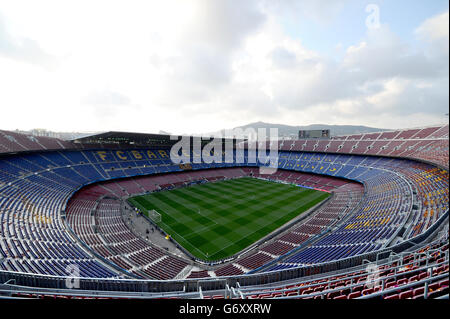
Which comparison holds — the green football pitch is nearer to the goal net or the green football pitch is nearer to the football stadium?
the football stadium

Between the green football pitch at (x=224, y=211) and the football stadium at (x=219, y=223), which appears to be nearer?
the football stadium at (x=219, y=223)

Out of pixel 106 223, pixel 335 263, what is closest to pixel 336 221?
pixel 335 263

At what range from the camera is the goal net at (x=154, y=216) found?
1022 inches

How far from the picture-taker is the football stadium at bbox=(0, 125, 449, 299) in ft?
29.5

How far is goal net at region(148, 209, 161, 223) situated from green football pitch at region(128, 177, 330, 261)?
0.65 m

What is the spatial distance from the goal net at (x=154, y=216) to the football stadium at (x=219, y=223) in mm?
200

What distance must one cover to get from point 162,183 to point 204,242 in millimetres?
23537

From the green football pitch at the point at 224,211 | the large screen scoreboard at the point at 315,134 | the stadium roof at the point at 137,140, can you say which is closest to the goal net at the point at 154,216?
the green football pitch at the point at 224,211

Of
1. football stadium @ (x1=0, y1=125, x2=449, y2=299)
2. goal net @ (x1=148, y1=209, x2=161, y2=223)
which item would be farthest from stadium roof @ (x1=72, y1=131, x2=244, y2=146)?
goal net @ (x1=148, y1=209, x2=161, y2=223)

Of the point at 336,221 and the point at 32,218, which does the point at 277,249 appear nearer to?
the point at 336,221

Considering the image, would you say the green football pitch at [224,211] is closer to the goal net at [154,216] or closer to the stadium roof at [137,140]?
the goal net at [154,216]

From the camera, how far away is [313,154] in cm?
5528

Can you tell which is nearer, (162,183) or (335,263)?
(335,263)
